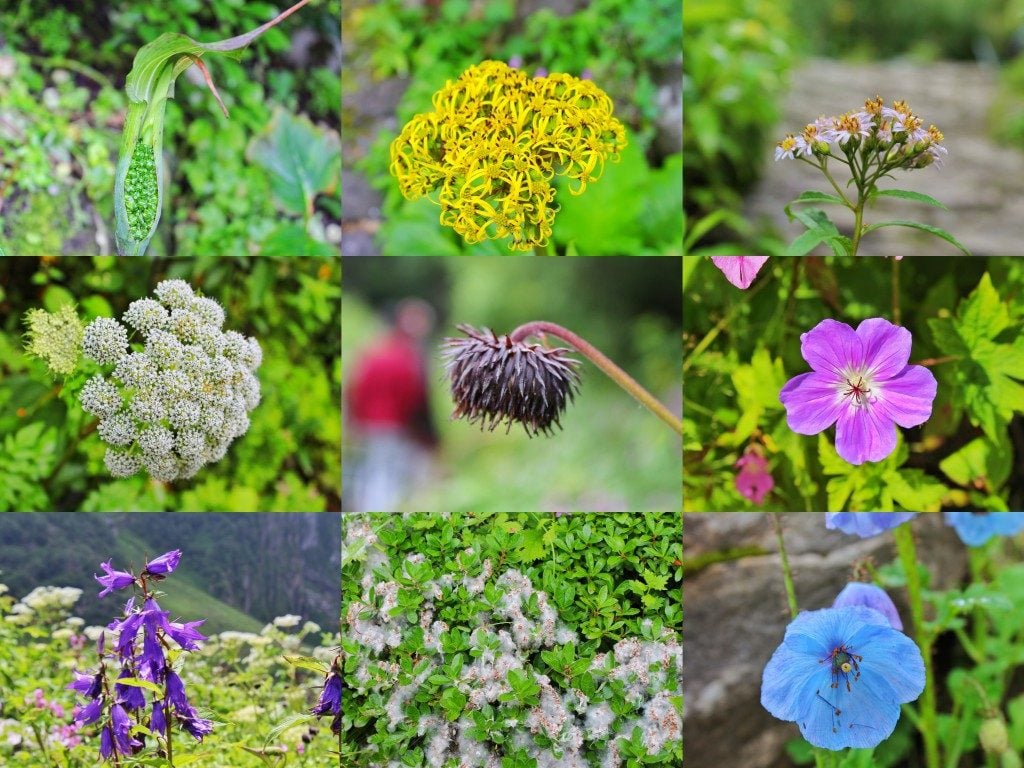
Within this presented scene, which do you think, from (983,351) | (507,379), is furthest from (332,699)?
(983,351)

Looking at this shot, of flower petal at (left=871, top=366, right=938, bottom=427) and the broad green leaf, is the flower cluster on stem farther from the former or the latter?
the broad green leaf

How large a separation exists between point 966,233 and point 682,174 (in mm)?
532

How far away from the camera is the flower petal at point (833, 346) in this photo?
152cm

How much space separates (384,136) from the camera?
1.72 metres

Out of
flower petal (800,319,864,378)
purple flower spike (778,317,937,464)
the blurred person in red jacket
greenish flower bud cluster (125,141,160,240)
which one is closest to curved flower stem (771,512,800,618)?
purple flower spike (778,317,937,464)

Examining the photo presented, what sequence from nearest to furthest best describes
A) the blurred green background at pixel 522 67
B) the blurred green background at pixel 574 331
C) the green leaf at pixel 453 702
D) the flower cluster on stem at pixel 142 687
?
the flower cluster on stem at pixel 142 687 < the green leaf at pixel 453 702 < the blurred green background at pixel 522 67 < the blurred green background at pixel 574 331

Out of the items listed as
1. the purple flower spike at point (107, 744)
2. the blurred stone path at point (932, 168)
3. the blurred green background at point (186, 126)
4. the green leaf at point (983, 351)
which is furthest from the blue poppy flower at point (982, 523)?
the purple flower spike at point (107, 744)

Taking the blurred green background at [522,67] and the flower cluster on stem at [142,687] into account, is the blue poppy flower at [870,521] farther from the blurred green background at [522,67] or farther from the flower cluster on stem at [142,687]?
the flower cluster on stem at [142,687]

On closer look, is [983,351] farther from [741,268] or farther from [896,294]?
[741,268]

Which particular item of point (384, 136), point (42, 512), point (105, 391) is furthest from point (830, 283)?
point (42, 512)

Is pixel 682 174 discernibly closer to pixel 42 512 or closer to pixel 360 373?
pixel 360 373

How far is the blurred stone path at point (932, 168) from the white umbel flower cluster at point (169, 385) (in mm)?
946

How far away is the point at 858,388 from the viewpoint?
1529 mm

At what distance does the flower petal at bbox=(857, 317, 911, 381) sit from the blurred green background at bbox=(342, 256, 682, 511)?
0.35 m
